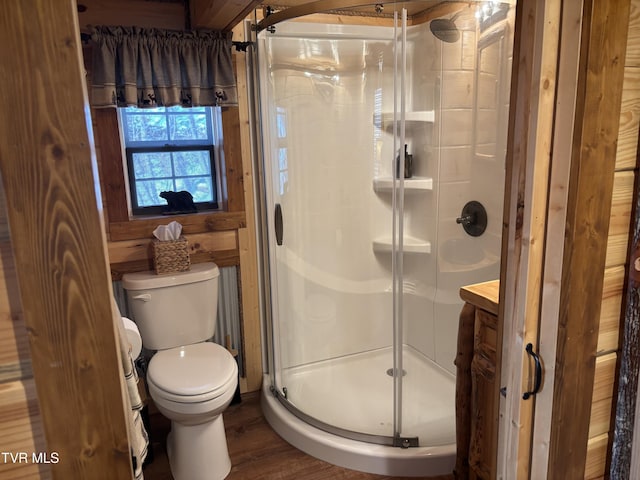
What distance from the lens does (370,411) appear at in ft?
7.95

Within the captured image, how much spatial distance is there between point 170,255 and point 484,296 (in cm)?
153

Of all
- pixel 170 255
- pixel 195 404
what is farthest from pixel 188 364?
pixel 170 255

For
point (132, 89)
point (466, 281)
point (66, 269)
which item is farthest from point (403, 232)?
point (66, 269)

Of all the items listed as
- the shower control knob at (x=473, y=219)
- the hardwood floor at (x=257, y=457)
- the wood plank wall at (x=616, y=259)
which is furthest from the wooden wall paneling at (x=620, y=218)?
the hardwood floor at (x=257, y=457)

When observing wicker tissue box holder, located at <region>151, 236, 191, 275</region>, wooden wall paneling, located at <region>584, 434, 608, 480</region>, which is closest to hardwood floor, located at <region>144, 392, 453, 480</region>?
wicker tissue box holder, located at <region>151, 236, 191, 275</region>

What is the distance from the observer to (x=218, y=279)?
2.57 metres

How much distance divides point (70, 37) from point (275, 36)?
192cm

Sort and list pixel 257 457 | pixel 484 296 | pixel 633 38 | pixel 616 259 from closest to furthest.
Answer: pixel 633 38
pixel 616 259
pixel 484 296
pixel 257 457

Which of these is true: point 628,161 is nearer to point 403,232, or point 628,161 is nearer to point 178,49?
point 403,232

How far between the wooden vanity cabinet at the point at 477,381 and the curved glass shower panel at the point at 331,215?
66 cm

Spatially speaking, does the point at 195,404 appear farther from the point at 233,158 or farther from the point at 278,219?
the point at 233,158

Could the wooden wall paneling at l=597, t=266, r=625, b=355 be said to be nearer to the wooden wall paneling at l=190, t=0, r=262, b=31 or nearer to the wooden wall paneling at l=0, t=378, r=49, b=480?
the wooden wall paneling at l=0, t=378, r=49, b=480

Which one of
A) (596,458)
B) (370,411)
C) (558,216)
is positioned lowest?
(370,411)

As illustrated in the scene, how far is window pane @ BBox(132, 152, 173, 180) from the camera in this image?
100 inches
